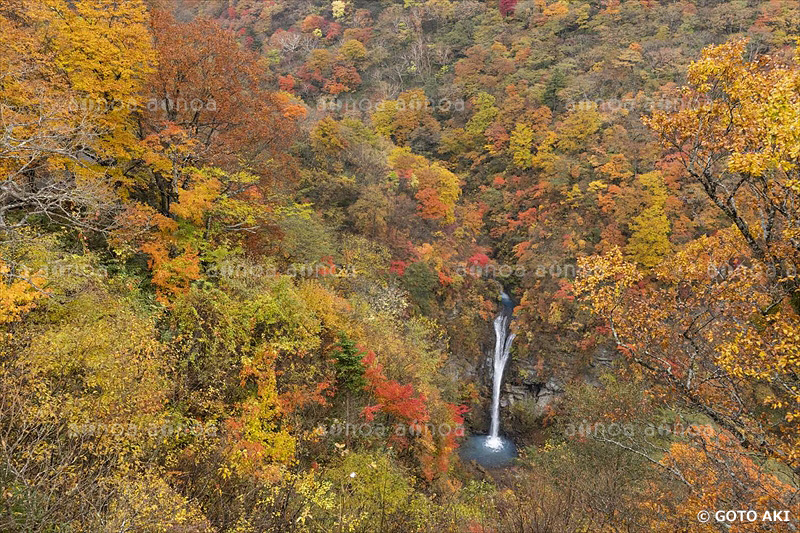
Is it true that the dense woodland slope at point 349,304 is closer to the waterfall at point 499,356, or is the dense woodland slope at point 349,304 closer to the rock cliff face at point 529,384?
the rock cliff face at point 529,384

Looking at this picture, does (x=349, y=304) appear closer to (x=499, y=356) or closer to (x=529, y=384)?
(x=499, y=356)

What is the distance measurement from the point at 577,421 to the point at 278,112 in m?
20.7

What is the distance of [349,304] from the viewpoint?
16.4 meters

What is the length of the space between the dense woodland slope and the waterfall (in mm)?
714

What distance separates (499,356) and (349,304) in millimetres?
15789

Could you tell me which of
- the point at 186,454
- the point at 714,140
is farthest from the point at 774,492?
the point at 186,454

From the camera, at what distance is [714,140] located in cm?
748

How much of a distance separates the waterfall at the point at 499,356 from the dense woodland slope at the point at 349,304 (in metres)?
0.71

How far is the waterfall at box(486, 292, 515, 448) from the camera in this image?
26234 millimetres

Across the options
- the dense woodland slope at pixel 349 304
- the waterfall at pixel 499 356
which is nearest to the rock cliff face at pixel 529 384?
the dense woodland slope at pixel 349 304

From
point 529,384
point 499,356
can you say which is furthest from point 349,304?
point 529,384

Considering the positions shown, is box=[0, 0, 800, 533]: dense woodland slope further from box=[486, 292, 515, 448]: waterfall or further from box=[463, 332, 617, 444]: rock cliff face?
box=[486, 292, 515, 448]: waterfall

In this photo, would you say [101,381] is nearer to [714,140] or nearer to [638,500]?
[714,140]

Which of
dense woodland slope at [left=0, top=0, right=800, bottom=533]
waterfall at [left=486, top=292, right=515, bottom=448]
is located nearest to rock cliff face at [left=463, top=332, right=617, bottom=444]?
dense woodland slope at [left=0, top=0, right=800, bottom=533]
